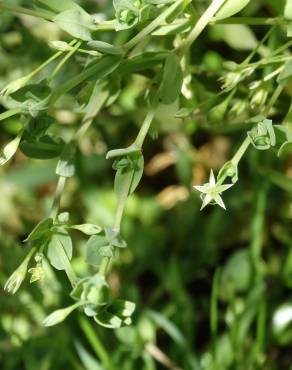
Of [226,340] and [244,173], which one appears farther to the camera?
[244,173]

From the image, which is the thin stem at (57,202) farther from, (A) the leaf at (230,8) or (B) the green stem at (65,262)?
(A) the leaf at (230,8)

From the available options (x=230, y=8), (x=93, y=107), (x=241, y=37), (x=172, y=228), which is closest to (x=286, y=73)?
(x=230, y=8)

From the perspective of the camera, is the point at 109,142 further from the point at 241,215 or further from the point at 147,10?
the point at 147,10

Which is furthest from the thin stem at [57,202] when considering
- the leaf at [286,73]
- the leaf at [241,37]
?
the leaf at [241,37]

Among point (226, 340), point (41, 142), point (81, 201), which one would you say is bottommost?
point (81, 201)

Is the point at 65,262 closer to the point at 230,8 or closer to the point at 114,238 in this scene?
the point at 114,238

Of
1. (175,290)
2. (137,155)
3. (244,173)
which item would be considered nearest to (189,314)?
(175,290)
